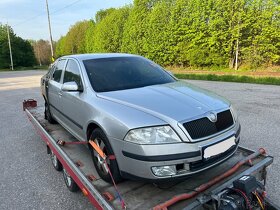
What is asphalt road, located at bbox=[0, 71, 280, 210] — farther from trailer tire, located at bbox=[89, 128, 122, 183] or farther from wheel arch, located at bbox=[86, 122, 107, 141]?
wheel arch, located at bbox=[86, 122, 107, 141]

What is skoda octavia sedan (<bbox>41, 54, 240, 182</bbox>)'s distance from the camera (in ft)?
8.38

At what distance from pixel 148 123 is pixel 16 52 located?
6073cm

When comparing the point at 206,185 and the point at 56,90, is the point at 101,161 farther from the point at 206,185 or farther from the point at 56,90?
the point at 56,90

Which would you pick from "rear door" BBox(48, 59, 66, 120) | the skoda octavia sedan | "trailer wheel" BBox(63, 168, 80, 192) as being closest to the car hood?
the skoda octavia sedan

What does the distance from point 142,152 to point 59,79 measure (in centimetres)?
289

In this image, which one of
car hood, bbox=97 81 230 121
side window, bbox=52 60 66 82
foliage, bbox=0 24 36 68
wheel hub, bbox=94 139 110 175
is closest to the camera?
car hood, bbox=97 81 230 121

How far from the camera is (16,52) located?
5644cm

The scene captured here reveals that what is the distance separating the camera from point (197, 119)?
2654mm

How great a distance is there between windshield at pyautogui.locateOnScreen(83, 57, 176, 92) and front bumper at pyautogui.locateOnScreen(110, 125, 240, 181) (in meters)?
1.11

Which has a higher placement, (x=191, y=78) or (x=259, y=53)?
(x=259, y=53)

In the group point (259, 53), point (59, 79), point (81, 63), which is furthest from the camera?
point (259, 53)

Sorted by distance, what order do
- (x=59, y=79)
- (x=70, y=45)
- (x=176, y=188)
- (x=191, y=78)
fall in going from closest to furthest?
(x=176, y=188) < (x=59, y=79) < (x=191, y=78) < (x=70, y=45)

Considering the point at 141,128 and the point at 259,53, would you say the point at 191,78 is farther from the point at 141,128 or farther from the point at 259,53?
the point at 141,128

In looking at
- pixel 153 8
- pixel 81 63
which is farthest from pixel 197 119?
pixel 153 8
